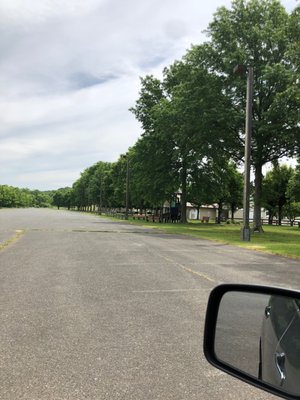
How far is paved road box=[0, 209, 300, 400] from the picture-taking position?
4.12 meters

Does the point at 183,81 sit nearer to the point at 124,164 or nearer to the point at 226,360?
the point at 226,360

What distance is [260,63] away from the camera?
103 ft

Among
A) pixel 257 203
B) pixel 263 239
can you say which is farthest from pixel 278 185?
pixel 263 239

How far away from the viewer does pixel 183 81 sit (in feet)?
115

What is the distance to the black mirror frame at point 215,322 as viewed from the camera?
6.36 feet

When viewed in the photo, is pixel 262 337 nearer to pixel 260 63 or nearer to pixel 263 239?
pixel 263 239

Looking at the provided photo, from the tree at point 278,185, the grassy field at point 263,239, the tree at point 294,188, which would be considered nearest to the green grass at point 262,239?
the grassy field at point 263,239

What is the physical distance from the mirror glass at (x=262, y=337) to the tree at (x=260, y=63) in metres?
27.0

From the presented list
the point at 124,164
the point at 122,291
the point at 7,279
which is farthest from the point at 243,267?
the point at 124,164

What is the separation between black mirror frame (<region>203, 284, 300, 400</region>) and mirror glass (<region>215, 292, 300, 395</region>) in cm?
2

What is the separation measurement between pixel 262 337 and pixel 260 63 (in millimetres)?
31724

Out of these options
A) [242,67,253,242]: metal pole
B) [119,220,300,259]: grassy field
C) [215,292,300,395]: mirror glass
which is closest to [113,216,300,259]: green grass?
[119,220,300,259]: grassy field

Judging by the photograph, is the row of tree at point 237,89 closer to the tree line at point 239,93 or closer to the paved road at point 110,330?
the tree line at point 239,93

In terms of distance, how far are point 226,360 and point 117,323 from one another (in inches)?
167
